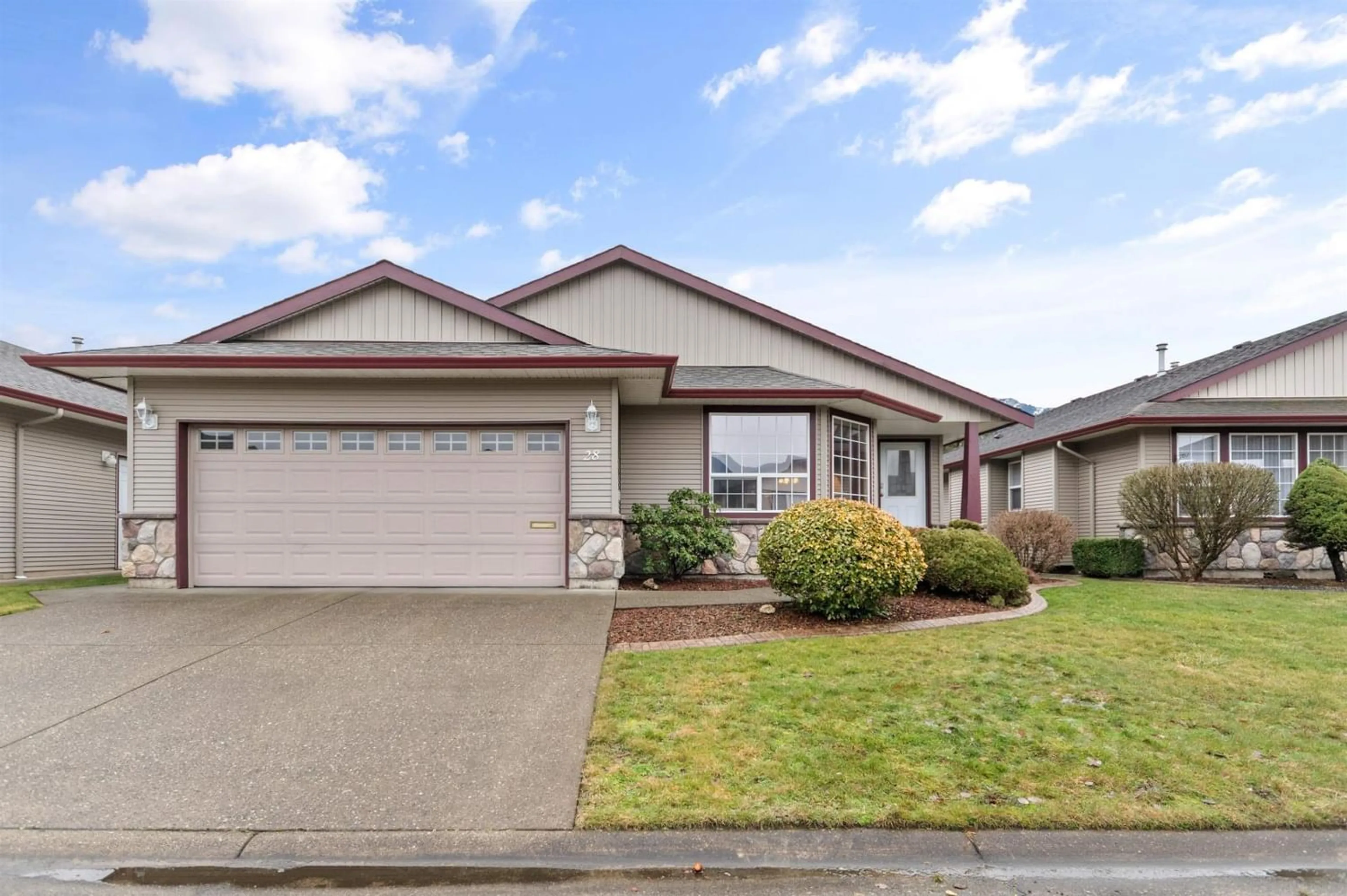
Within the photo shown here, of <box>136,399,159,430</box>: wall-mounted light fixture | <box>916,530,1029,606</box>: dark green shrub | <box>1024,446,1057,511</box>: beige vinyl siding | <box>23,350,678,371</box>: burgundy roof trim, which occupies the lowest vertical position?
Result: <box>916,530,1029,606</box>: dark green shrub

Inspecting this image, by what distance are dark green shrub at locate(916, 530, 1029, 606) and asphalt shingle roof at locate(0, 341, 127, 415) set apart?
1349 cm

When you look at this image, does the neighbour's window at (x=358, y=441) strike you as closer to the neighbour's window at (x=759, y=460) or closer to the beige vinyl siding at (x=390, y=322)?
the beige vinyl siding at (x=390, y=322)

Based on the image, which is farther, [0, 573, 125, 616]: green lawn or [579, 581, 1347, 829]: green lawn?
[0, 573, 125, 616]: green lawn

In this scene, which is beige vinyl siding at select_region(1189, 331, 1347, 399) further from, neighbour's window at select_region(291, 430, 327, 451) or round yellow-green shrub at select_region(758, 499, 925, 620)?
neighbour's window at select_region(291, 430, 327, 451)

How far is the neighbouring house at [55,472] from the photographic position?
37.1ft

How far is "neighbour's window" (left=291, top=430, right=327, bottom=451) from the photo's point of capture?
9258 millimetres

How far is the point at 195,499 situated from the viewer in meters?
9.13

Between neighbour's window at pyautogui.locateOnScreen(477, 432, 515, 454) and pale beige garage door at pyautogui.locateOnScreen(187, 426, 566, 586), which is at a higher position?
neighbour's window at pyautogui.locateOnScreen(477, 432, 515, 454)

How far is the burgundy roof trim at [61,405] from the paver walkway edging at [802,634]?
11.4 m

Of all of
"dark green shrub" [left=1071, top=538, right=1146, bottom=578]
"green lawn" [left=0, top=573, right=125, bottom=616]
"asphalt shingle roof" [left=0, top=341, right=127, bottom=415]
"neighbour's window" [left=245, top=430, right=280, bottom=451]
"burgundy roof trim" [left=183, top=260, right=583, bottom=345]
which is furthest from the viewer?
"dark green shrub" [left=1071, top=538, right=1146, bottom=578]

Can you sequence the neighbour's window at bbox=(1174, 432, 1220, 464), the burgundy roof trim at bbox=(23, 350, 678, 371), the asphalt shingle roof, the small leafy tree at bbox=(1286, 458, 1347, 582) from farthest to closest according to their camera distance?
the neighbour's window at bbox=(1174, 432, 1220, 464), the asphalt shingle roof, the small leafy tree at bbox=(1286, 458, 1347, 582), the burgundy roof trim at bbox=(23, 350, 678, 371)

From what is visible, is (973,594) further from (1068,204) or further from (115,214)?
(115,214)

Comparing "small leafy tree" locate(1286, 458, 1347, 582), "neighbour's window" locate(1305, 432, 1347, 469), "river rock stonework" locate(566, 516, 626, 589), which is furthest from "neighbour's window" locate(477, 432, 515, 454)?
"neighbour's window" locate(1305, 432, 1347, 469)

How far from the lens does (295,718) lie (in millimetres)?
4387
